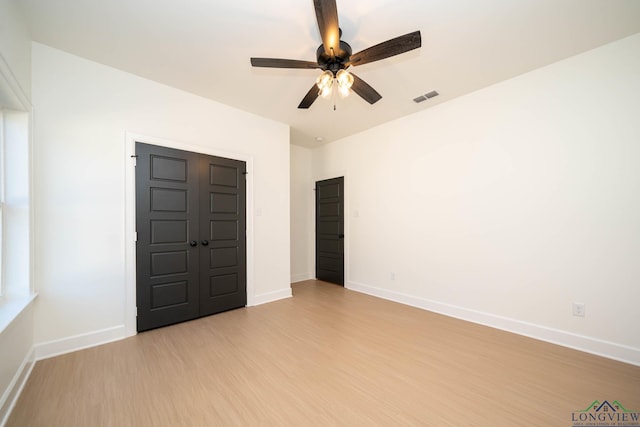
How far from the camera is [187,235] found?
9.89 feet

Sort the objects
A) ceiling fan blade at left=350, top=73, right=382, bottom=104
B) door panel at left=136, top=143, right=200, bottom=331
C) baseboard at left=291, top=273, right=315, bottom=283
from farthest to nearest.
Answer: baseboard at left=291, top=273, right=315, bottom=283
door panel at left=136, top=143, right=200, bottom=331
ceiling fan blade at left=350, top=73, right=382, bottom=104

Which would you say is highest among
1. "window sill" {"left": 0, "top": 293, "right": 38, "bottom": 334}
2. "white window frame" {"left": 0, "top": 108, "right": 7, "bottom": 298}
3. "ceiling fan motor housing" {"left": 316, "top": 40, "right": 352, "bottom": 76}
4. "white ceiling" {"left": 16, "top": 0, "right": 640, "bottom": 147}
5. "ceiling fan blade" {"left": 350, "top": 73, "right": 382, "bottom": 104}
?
"white ceiling" {"left": 16, "top": 0, "right": 640, "bottom": 147}

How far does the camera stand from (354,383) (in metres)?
1.88

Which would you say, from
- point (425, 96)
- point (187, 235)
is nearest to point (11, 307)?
point (187, 235)

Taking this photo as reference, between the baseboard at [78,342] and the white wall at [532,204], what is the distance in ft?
11.7

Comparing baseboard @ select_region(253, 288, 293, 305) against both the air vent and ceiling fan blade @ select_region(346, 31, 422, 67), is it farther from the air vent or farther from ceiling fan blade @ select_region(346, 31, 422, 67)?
the air vent

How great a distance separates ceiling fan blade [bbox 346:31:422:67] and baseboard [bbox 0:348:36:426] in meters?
3.37

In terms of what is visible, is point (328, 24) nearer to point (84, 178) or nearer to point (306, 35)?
point (306, 35)

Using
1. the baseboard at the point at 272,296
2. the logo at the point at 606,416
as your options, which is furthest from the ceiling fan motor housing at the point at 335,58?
the baseboard at the point at 272,296

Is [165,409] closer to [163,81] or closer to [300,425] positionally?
[300,425]

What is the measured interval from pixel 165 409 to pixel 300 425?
3.04 feet

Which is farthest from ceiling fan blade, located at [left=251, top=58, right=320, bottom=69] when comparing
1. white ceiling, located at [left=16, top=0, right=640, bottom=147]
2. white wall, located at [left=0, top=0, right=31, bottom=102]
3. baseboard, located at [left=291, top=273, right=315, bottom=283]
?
baseboard, located at [left=291, top=273, right=315, bottom=283]

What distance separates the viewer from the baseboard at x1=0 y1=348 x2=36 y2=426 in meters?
1.54

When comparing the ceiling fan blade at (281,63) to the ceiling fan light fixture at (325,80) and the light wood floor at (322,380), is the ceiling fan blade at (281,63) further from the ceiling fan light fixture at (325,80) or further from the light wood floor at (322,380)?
the light wood floor at (322,380)
